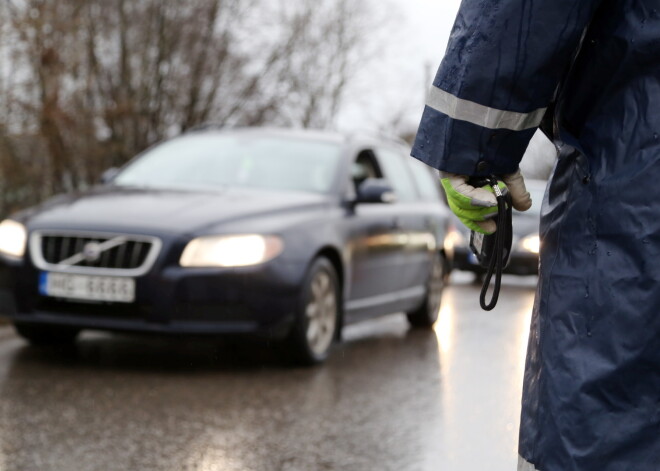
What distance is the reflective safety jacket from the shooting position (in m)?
2.19

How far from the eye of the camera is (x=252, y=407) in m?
5.88

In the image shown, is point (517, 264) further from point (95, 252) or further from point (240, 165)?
point (95, 252)

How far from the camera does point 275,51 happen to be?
27750 mm

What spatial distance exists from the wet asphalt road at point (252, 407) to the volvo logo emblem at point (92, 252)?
24.2 inches

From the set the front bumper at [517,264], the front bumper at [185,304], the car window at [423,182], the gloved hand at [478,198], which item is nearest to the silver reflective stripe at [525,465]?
the gloved hand at [478,198]

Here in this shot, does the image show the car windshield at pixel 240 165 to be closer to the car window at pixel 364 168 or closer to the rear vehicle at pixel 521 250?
the car window at pixel 364 168

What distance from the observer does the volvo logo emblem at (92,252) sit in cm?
684

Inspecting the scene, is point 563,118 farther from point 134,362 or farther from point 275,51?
→ point 275,51

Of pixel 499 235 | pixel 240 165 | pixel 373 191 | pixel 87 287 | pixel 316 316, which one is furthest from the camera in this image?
pixel 240 165

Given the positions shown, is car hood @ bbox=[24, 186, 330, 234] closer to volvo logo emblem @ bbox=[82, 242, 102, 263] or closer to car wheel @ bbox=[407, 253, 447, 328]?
volvo logo emblem @ bbox=[82, 242, 102, 263]

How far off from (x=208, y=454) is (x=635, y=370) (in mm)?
2894

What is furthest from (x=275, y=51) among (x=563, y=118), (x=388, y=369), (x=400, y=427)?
(x=563, y=118)

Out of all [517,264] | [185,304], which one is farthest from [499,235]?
[517,264]

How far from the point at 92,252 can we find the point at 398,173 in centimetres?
350
